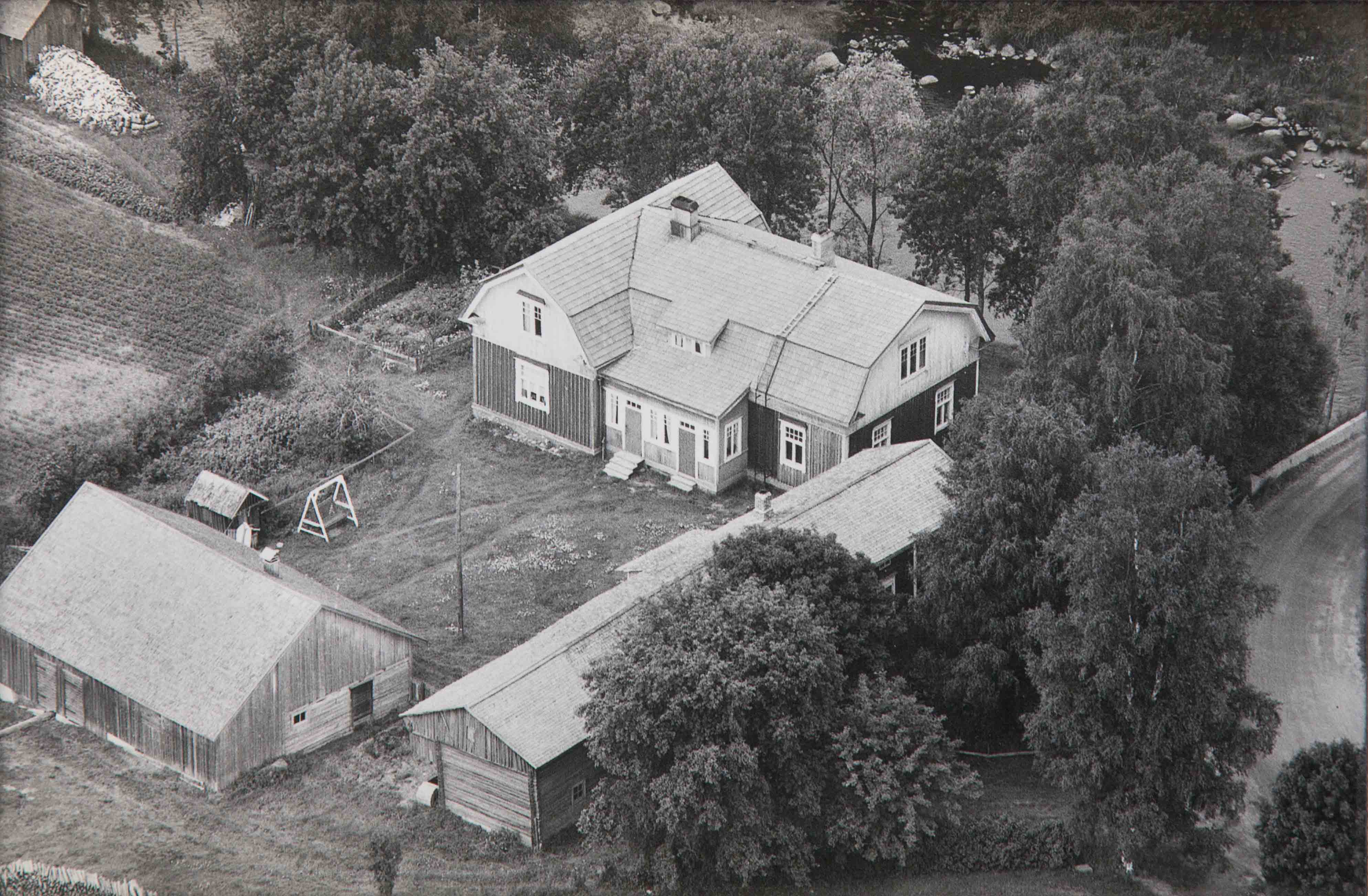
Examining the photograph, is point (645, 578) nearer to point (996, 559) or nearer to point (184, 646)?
point (996, 559)

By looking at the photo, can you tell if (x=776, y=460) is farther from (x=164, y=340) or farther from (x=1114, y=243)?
(x=164, y=340)

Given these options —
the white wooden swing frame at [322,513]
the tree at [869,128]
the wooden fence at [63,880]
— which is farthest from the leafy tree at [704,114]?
the wooden fence at [63,880]

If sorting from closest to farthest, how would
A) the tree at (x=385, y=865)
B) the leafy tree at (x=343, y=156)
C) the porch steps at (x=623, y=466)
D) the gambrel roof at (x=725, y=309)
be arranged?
the tree at (x=385, y=865) < the gambrel roof at (x=725, y=309) < the porch steps at (x=623, y=466) < the leafy tree at (x=343, y=156)

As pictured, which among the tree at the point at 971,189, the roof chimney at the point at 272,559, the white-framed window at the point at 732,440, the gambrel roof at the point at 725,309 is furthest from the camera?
the tree at the point at 971,189

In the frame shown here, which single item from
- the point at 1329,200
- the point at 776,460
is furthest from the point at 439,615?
the point at 1329,200

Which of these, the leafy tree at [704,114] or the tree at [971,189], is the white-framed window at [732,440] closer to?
the tree at [971,189]

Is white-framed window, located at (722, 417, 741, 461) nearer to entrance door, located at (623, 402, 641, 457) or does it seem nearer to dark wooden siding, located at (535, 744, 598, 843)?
entrance door, located at (623, 402, 641, 457)

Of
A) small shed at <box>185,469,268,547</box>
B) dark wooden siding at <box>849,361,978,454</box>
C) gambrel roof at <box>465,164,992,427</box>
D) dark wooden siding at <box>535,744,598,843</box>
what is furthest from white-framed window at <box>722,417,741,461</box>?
dark wooden siding at <box>535,744,598,843</box>
